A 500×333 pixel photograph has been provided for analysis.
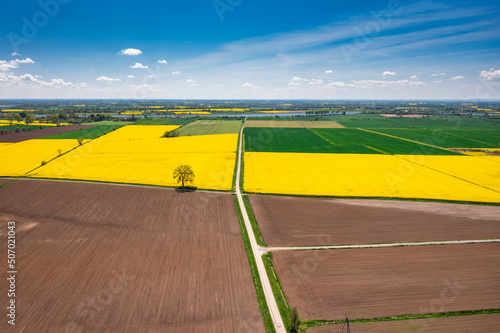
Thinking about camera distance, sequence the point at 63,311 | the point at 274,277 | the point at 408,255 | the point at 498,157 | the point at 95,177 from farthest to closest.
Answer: the point at 498,157 < the point at 95,177 < the point at 408,255 < the point at 274,277 < the point at 63,311

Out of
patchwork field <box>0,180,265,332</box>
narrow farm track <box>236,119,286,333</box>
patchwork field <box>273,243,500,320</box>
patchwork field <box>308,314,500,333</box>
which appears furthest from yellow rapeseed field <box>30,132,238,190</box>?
patchwork field <box>308,314,500,333</box>

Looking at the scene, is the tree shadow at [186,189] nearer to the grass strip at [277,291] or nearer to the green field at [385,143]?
the grass strip at [277,291]

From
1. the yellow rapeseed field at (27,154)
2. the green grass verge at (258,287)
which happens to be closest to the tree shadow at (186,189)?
the green grass verge at (258,287)

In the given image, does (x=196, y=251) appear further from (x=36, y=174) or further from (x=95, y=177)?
(x=36, y=174)

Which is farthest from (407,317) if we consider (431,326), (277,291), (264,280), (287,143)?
(287,143)

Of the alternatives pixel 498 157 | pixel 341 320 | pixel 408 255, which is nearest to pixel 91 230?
pixel 341 320

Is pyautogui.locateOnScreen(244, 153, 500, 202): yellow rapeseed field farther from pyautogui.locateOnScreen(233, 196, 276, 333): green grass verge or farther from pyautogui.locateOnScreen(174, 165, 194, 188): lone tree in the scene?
pyautogui.locateOnScreen(233, 196, 276, 333): green grass verge

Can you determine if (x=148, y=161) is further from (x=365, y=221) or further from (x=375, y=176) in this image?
(x=375, y=176)
